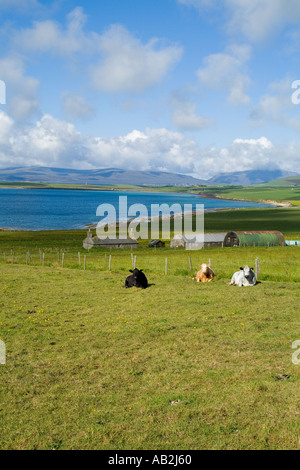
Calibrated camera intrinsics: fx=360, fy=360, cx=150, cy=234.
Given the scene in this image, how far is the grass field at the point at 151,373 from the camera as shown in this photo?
8023mm

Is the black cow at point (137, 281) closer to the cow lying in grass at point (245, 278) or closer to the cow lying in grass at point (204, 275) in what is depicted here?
the cow lying in grass at point (204, 275)

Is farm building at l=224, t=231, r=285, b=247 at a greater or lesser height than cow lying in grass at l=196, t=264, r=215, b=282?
greater

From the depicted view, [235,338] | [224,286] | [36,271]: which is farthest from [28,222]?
[235,338]

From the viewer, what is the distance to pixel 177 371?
36.4 ft

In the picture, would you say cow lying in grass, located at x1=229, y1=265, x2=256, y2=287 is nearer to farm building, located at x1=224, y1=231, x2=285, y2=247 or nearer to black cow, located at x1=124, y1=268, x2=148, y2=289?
black cow, located at x1=124, y1=268, x2=148, y2=289

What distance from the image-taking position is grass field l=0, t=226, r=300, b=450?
26.3 ft

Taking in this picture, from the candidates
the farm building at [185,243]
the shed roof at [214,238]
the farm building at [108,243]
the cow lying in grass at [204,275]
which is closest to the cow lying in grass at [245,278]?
the cow lying in grass at [204,275]

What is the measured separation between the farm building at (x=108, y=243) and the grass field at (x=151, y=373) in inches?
2083

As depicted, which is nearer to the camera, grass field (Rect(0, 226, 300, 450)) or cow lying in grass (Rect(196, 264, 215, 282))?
grass field (Rect(0, 226, 300, 450))

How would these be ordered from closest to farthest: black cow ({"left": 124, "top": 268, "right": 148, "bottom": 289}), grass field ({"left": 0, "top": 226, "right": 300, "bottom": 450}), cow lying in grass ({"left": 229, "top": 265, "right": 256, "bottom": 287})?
1. grass field ({"left": 0, "top": 226, "right": 300, "bottom": 450})
2. cow lying in grass ({"left": 229, "top": 265, "right": 256, "bottom": 287})
3. black cow ({"left": 124, "top": 268, "right": 148, "bottom": 289})

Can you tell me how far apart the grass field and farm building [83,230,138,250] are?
174ft

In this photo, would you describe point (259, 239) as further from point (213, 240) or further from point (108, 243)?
point (108, 243)

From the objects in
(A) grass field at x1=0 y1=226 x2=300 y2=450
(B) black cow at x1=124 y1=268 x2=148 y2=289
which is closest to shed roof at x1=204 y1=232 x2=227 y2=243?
(B) black cow at x1=124 y1=268 x2=148 y2=289
